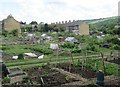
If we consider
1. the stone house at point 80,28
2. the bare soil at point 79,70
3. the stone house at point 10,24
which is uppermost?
the stone house at point 10,24

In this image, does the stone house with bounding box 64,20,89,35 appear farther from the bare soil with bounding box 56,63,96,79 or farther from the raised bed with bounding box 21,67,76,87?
the raised bed with bounding box 21,67,76,87

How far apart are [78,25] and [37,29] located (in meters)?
10.8

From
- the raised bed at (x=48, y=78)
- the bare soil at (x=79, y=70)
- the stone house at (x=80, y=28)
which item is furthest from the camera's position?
the stone house at (x=80, y=28)

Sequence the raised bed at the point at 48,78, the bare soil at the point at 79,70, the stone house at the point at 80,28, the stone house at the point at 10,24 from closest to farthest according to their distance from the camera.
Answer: the raised bed at the point at 48,78 → the bare soil at the point at 79,70 → the stone house at the point at 80,28 → the stone house at the point at 10,24

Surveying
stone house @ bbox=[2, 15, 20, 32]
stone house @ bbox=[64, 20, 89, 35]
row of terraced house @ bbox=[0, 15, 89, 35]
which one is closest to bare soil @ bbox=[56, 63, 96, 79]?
stone house @ bbox=[64, 20, 89, 35]

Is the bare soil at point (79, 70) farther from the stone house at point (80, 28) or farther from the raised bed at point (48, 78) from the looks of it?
the stone house at point (80, 28)

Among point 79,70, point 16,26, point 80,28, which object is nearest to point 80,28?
point 80,28

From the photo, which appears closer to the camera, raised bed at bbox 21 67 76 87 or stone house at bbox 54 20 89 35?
raised bed at bbox 21 67 76 87

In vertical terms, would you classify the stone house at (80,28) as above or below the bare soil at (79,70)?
above

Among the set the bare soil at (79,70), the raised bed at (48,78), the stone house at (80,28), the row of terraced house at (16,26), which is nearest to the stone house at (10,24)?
the row of terraced house at (16,26)

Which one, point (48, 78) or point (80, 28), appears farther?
point (80, 28)

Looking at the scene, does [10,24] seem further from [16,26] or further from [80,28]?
[80,28]

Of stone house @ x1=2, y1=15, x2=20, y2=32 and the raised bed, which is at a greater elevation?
stone house @ x1=2, y1=15, x2=20, y2=32

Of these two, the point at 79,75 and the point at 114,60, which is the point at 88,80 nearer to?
the point at 79,75
